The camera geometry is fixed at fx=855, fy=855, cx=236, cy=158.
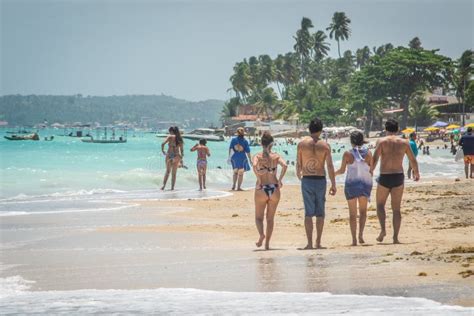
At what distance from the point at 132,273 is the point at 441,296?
333cm

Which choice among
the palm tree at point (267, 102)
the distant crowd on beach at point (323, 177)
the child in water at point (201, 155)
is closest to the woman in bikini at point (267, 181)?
the distant crowd on beach at point (323, 177)

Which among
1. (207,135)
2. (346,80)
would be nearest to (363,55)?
(346,80)

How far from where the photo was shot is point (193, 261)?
9.73 m

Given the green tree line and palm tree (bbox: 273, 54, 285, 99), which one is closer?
the green tree line

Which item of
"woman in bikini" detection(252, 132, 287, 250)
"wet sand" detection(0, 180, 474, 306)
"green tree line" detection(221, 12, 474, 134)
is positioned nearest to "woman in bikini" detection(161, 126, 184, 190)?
"wet sand" detection(0, 180, 474, 306)

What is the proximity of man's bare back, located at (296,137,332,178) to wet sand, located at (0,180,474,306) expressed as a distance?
3.20ft

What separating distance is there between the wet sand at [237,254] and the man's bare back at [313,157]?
974 millimetres

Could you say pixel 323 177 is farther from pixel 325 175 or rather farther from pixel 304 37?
pixel 304 37

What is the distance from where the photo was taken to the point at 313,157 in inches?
413

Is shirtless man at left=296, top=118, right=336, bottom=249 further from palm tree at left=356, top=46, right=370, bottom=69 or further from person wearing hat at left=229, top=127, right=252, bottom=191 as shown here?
palm tree at left=356, top=46, right=370, bottom=69

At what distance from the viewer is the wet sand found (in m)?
8.07

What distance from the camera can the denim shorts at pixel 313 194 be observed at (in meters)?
10.5

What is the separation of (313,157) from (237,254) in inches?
59.7

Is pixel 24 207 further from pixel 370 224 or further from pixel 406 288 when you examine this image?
pixel 406 288
